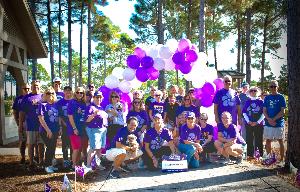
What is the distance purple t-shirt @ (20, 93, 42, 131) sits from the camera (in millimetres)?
7102

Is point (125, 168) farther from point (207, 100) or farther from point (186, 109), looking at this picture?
point (207, 100)

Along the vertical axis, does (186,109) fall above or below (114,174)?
above

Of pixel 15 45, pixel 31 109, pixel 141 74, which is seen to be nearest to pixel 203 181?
pixel 31 109

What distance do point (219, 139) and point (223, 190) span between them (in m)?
2.31

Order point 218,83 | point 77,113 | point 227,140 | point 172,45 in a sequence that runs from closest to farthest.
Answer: point 77,113 → point 227,140 → point 172,45 → point 218,83

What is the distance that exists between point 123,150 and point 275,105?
3.73 metres

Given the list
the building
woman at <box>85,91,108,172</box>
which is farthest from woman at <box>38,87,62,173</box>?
the building

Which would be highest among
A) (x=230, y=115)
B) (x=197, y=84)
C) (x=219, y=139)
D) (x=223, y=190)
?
(x=197, y=84)

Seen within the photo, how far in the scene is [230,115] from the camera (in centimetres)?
760

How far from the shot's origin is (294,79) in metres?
6.49

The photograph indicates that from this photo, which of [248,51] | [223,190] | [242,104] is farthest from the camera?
[248,51]

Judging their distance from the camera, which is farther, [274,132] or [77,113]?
[274,132]

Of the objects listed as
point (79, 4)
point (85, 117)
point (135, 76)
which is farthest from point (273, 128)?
point (79, 4)

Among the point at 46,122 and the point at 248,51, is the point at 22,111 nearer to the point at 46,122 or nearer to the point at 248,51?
the point at 46,122
